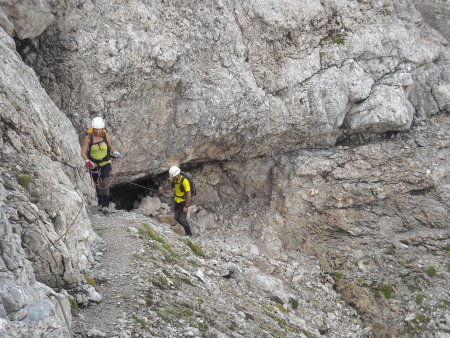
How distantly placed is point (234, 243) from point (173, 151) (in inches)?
156

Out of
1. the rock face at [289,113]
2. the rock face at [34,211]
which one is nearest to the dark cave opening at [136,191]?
the rock face at [289,113]

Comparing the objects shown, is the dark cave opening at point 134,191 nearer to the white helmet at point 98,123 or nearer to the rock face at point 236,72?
the rock face at point 236,72

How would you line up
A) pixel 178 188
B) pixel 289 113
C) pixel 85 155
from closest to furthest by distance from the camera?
1. pixel 85 155
2. pixel 178 188
3. pixel 289 113

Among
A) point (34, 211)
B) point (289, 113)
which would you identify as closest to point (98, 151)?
point (34, 211)

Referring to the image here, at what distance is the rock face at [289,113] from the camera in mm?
13078

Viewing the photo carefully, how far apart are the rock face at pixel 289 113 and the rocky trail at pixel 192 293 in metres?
0.95

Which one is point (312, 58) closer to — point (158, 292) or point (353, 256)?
point (353, 256)

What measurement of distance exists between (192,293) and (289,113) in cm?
947

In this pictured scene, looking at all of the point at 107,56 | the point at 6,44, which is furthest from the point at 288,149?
the point at 6,44

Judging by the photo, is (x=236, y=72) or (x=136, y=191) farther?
(x=136, y=191)

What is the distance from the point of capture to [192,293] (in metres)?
8.67

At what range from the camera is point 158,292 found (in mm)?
7863

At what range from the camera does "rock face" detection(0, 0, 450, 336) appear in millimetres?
13078

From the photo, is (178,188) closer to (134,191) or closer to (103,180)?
(103,180)
